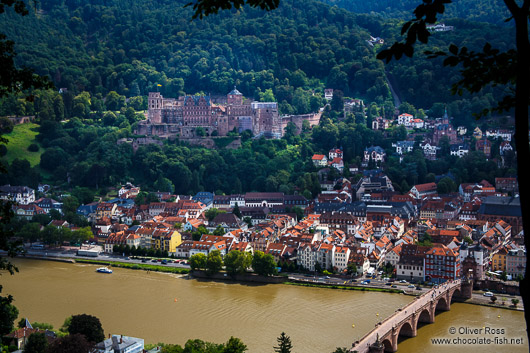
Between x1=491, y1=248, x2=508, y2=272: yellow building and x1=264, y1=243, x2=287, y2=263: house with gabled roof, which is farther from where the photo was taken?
x1=264, y1=243, x2=287, y2=263: house with gabled roof

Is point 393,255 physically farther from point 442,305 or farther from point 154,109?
point 154,109

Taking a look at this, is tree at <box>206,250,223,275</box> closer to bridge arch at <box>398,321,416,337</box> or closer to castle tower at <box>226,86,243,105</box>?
bridge arch at <box>398,321,416,337</box>

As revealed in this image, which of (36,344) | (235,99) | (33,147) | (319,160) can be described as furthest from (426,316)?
(33,147)

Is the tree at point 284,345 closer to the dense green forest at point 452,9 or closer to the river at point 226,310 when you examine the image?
the river at point 226,310

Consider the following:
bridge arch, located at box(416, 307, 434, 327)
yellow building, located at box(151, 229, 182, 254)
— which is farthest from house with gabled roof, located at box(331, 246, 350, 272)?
yellow building, located at box(151, 229, 182, 254)

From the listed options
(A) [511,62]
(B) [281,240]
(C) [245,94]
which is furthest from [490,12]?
(A) [511,62]

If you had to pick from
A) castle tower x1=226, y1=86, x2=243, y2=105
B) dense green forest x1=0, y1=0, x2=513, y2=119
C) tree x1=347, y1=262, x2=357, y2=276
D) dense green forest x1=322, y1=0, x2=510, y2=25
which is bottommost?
tree x1=347, y1=262, x2=357, y2=276
